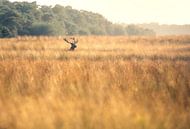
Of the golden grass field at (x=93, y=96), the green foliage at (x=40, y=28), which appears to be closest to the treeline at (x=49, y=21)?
the green foliage at (x=40, y=28)

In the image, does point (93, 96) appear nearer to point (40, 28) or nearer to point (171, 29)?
point (40, 28)

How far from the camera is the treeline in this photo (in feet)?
173

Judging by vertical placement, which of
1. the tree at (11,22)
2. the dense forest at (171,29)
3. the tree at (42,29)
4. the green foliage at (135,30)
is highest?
the tree at (11,22)

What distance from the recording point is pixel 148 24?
541 feet

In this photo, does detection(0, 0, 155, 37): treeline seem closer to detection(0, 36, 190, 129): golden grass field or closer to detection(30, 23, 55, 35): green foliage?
detection(30, 23, 55, 35): green foliage

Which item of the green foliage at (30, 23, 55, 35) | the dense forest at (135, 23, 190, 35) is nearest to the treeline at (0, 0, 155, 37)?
the green foliage at (30, 23, 55, 35)

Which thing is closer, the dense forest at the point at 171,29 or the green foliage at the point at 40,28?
the green foliage at the point at 40,28

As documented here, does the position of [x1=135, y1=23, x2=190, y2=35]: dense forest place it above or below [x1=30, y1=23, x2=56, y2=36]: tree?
below

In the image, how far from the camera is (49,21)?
61.7 meters

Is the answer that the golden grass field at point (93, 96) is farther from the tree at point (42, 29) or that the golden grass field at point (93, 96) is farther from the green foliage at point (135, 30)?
the green foliage at point (135, 30)

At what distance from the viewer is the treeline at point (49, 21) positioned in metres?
52.7

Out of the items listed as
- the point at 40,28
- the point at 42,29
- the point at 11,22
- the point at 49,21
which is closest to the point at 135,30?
the point at 49,21

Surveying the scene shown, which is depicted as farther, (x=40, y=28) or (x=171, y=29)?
(x=171, y=29)

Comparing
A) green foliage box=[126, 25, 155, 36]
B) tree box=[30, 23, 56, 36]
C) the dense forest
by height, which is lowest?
the dense forest
